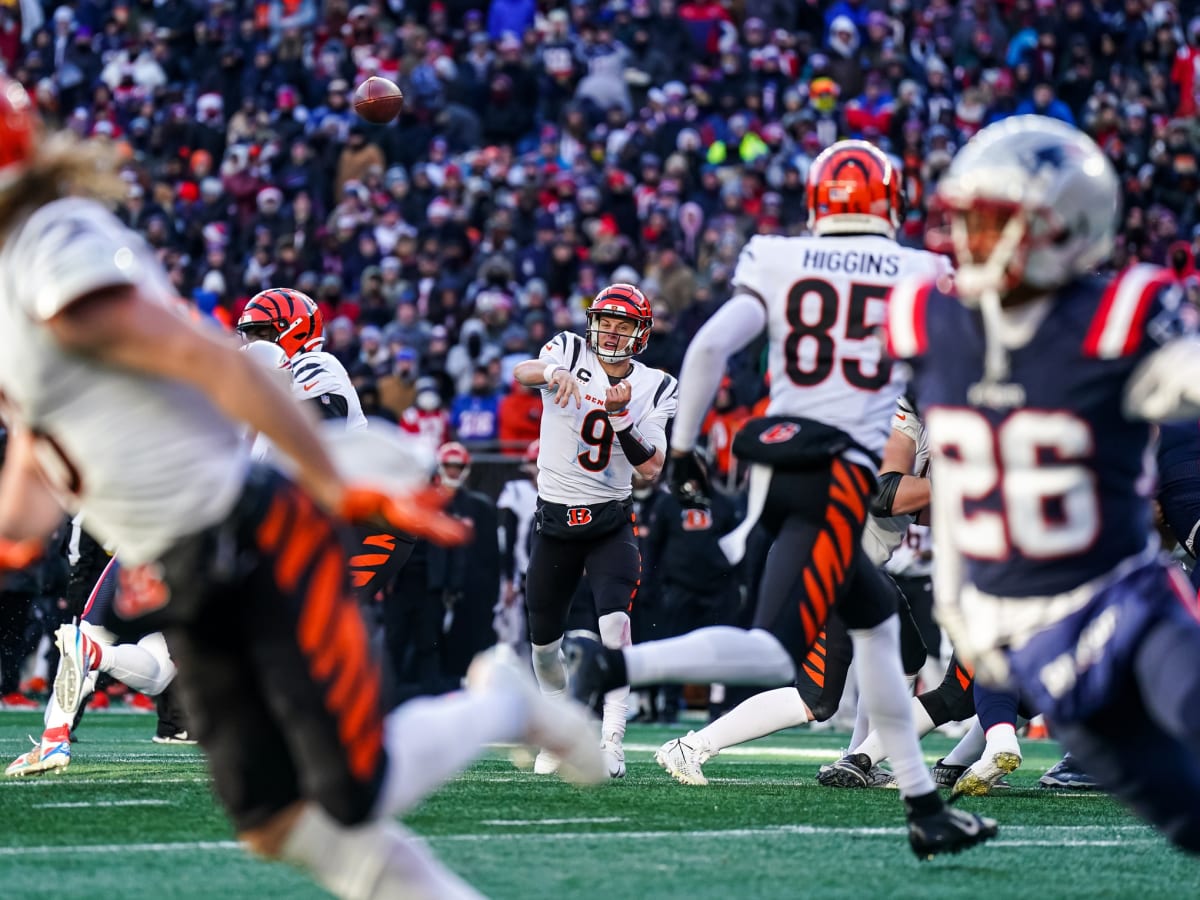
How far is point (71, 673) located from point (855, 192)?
339 cm

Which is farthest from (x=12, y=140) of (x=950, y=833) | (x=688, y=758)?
(x=688, y=758)

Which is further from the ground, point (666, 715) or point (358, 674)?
point (358, 674)

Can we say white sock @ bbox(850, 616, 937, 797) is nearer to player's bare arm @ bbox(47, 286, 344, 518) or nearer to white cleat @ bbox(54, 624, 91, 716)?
player's bare arm @ bbox(47, 286, 344, 518)

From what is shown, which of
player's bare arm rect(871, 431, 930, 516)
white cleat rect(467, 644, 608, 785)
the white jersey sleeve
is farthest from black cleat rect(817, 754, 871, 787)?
the white jersey sleeve

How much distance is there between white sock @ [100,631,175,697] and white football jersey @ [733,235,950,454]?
10.3 ft

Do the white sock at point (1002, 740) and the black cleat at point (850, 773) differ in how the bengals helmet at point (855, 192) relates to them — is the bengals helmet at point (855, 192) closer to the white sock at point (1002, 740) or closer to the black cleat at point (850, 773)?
the white sock at point (1002, 740)

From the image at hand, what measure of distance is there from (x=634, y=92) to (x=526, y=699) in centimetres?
1551

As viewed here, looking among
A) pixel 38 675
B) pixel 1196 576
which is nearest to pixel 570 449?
pixel 1196 576

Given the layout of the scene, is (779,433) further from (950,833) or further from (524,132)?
(524,132)

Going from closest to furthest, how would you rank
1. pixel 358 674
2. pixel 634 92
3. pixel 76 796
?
pixel 358 674 → pixel 76 796 → pixel 634 92

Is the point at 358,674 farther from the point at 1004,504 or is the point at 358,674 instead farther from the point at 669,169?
the point at 669,169

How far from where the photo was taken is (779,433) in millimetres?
5320

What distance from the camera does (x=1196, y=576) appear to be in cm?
760

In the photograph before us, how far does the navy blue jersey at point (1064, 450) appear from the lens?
368 centimetres
